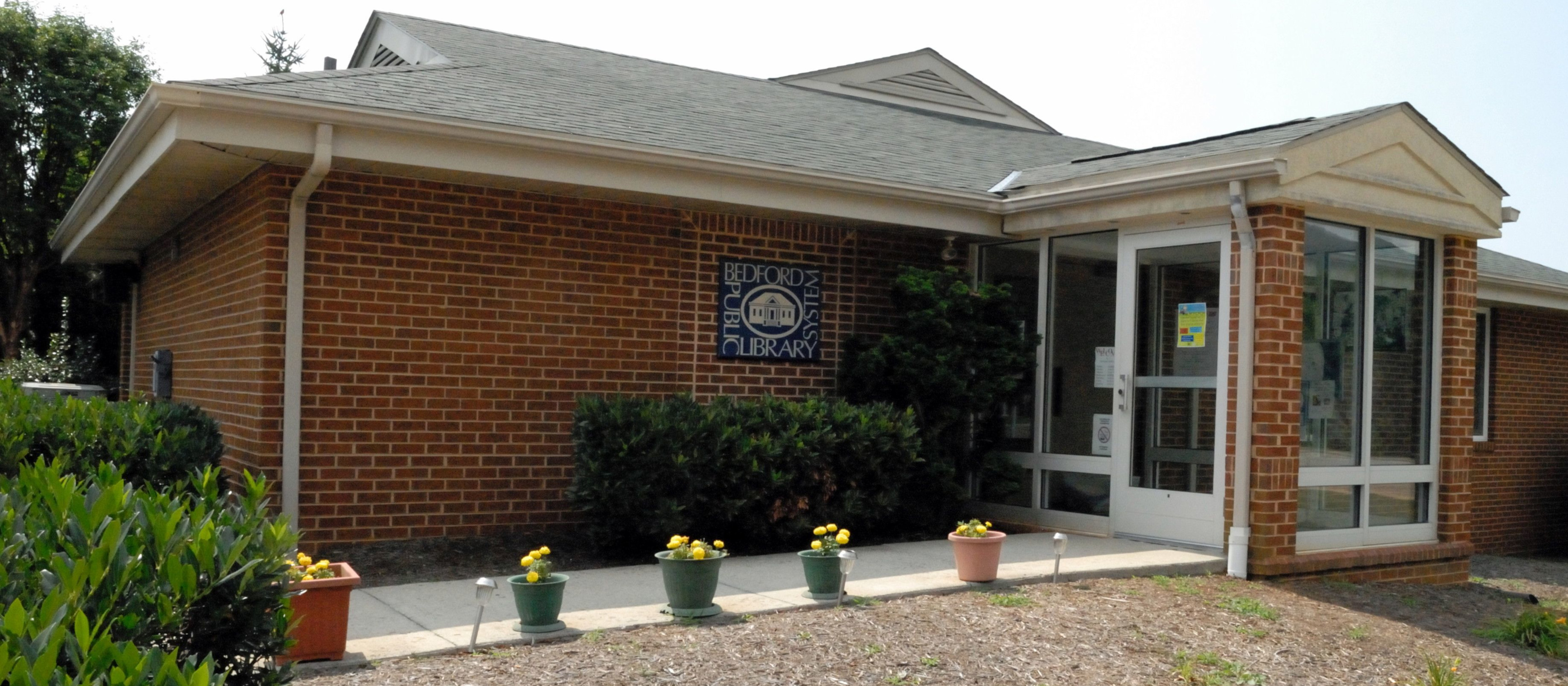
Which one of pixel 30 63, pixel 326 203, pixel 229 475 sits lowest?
pixel 229 475

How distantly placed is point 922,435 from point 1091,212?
6.92ft

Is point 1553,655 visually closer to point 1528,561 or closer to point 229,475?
point 1528,561

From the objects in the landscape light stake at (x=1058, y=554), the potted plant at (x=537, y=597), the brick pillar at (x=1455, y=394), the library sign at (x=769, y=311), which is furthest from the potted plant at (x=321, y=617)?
the brick pillar at (x=1455, y=394)

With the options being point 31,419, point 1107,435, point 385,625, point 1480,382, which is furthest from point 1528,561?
point 31,419

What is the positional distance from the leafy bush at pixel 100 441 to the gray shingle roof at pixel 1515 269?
38.0 ft

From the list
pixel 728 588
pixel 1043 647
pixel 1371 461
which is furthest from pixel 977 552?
pixel 1371 461

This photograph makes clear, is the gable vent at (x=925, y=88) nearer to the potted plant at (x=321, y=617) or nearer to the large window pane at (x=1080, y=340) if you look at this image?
the large window pane at (x=1080, y=340)

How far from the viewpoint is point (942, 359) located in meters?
8.82

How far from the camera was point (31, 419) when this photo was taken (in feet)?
20.9

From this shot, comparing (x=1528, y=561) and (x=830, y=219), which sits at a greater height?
(x=830, y=219)

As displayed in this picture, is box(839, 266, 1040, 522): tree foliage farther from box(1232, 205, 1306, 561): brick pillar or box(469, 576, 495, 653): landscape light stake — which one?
box(469, 576, 495, 653): landscape light stake

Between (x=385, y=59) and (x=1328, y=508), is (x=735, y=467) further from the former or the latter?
(x=385, y=59)

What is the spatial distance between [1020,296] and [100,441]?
673 cm

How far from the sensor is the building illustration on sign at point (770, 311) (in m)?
9.16
